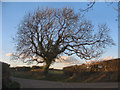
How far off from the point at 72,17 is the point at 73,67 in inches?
122

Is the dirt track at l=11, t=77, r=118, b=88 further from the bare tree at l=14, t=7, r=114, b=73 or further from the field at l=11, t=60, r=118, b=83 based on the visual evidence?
the bare tree at l=14, t=7, r=114, b=73

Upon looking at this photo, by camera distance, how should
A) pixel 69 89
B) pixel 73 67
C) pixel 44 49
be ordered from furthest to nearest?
pixel 44 49 → pixel 73 67 → pixel 69 89

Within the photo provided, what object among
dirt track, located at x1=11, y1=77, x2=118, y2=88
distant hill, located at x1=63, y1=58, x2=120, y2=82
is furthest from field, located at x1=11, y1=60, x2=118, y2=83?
dirt track, located at x1=11, y1=77, x2=118, y2=88

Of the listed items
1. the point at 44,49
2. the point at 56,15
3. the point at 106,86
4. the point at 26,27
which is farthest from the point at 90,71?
the point at 26,27

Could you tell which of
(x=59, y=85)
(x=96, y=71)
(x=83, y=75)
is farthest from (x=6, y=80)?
(x=96, y=71)

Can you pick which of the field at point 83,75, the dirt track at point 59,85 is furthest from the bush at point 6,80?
the field at point 83,75

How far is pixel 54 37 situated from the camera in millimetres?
6953

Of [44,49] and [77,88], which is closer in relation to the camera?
[77,88]

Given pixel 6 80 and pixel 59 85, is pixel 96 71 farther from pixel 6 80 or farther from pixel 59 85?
pixel 6 80

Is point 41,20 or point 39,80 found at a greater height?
point 41,20

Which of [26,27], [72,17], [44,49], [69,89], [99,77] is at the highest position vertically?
[72,17]

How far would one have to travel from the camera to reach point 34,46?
283 inches

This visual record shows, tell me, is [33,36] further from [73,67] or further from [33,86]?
[33,86]

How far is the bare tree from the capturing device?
6.79 m
